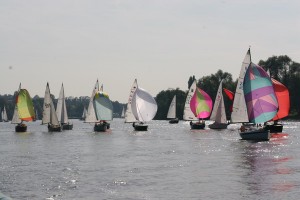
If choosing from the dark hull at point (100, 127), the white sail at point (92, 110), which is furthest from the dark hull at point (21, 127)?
the dark hull at point (100, 127)

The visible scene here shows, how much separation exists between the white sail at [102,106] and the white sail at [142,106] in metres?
4.93

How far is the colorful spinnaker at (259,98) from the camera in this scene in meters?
81.8

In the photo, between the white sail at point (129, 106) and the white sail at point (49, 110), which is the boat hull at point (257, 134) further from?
the white sail at point (49, 110)

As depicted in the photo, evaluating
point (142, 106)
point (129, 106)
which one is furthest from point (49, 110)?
point (142, 106)

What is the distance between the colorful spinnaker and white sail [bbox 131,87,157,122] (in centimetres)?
4256

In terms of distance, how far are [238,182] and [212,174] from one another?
499cm

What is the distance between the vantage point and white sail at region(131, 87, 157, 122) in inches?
4856

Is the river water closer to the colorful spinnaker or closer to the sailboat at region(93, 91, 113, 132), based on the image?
the colorful spinnaker

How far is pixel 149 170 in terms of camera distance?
5056cm

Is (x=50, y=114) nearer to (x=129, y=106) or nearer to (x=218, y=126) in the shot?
(x=129, y=106)

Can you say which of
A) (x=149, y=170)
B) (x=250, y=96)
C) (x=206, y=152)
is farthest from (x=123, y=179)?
(x=250, y=96)

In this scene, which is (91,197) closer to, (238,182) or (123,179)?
(123,179)

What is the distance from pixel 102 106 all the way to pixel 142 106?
8015mm

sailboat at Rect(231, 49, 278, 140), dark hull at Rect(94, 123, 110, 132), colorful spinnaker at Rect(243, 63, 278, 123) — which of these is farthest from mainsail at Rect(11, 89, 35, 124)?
colorful spinnaker at Rect(243, 63, 278, 123)
